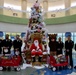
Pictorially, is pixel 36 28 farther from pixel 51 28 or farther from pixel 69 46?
pixel 51 28

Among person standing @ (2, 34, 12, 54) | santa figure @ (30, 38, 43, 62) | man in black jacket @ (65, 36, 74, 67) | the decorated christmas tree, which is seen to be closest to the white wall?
the decorated christmas tree

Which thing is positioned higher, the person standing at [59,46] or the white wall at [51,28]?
the white wall at [51,28]

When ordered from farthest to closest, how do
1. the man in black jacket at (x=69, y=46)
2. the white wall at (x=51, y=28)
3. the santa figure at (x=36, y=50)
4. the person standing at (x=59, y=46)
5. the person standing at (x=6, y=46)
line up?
1. the white wall at (x=51, y=28)
2. the santa figure at (x=36, y=50)
3. the person standing at (x=59, y=46)
4. the man in black jacket at (x=69, y=46)
5. the person standing at (x=6, y=46)

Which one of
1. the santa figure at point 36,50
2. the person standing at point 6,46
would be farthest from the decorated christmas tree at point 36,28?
the person standing at point 6,46

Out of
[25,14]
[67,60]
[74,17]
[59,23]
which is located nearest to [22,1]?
[25,14]

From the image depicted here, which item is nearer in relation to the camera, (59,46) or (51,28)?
(59,46)

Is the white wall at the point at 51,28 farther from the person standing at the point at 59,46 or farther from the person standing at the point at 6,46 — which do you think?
the person standing at the point at 6,46

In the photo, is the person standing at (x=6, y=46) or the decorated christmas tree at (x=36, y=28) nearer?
the person standing at (x=6, y=46)

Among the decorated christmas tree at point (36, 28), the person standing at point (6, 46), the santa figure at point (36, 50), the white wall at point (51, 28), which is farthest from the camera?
the white wall at point (51, 28)

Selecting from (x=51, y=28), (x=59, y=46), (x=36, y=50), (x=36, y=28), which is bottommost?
(x=36, y=50)

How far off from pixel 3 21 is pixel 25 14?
104 inches

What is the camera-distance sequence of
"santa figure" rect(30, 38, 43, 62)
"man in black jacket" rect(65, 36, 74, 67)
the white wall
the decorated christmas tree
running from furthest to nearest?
1. the white wall
2. the decorated christmas tree
3. "santa figure" rect(30, 38, 43, 62)
4. "man in black jacket" rect(65, 36, 74, 67)

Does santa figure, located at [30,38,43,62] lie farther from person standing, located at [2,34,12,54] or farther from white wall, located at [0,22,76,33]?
white wall, located at [0,22,76,33]

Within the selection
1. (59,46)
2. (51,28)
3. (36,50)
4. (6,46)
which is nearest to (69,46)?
(59,46)
